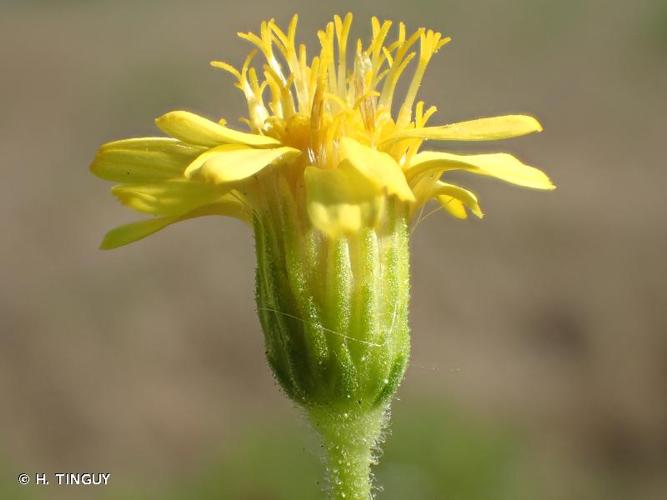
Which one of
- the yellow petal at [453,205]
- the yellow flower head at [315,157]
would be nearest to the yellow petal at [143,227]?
the yellow flower head at [315,157]

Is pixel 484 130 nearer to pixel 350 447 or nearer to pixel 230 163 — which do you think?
pixel 230 163

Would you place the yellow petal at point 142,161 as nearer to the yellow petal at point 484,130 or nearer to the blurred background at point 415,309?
the yellow petal at point 484,130

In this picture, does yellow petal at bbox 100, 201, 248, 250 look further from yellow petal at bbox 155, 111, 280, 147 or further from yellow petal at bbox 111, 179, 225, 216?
yellow petal at bbox 155, 111, 280, 147

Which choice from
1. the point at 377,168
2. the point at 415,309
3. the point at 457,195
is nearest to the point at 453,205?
the point at 457,195

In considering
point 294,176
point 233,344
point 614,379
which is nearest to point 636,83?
point 614,379

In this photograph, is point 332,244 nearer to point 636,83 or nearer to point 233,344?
point 233,344
